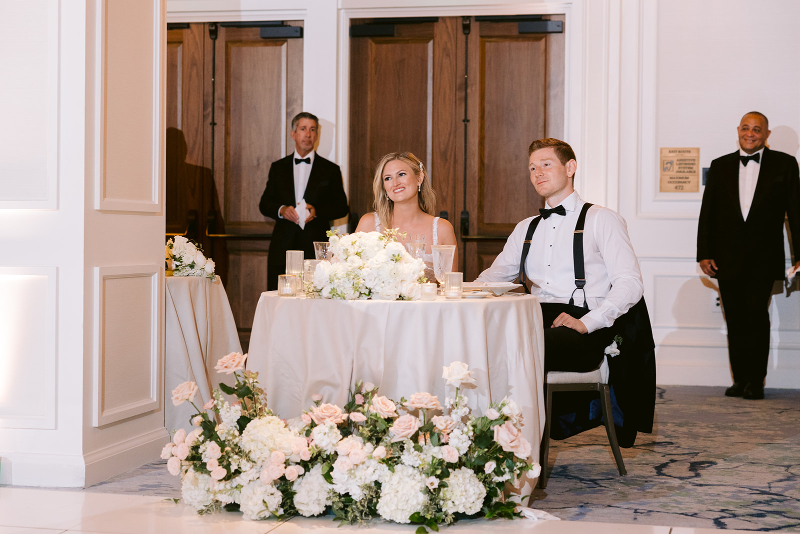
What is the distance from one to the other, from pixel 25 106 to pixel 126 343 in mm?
1050

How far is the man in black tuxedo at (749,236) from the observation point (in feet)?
17.4

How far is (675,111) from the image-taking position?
575cm

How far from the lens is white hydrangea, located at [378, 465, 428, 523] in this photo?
2.43m

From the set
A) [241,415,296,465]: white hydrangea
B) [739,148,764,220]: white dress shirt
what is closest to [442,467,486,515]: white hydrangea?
[241,415,296,465]: white hydrangea

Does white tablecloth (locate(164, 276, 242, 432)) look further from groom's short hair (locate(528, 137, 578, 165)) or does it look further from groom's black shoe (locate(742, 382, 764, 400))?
groom's black shoe (locate(742, 382, 764, 400))

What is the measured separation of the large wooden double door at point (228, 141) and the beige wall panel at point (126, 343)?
2687 millimetres

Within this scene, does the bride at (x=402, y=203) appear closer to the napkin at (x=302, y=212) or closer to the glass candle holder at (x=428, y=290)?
the glass candle holder at (x=428, y=290)

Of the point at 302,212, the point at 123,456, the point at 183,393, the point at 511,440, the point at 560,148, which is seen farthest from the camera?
the point at 302,212

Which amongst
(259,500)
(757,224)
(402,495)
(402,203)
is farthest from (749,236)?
(259,500)

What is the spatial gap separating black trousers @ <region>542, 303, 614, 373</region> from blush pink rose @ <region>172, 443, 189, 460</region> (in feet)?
4.57

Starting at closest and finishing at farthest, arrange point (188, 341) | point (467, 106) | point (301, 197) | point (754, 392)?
point (188, 341) < point (754, 392) < point (301, 197) < point (467, 106)

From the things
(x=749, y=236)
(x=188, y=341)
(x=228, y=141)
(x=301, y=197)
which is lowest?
(x=188, y=341)

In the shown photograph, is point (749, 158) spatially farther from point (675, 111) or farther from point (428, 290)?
point (428, 290)

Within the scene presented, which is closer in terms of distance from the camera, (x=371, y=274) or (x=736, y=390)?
(x=371, y=274)
